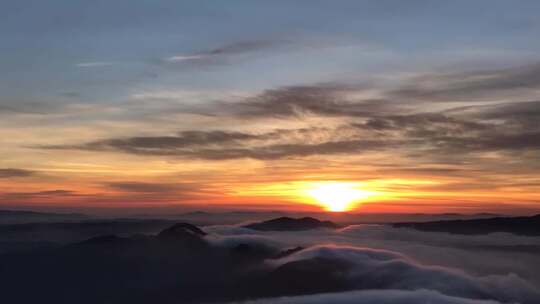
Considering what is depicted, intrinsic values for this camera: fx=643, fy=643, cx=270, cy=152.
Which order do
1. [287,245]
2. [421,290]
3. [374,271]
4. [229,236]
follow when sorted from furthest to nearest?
1. [229,236]
2. [287,245]
3. [374,271]
4. [421,290]

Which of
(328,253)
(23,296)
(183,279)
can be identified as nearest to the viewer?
(23,296)

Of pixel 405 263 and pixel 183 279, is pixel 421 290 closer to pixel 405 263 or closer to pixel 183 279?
pixel 405 263

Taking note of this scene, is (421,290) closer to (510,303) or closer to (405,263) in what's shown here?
(510,303)

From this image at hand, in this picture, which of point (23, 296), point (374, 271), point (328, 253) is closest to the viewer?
point (23, 296)

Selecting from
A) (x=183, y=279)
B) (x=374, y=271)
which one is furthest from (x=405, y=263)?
(x=183, y=279)

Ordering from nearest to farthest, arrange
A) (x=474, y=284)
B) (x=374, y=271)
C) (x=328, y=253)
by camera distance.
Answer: (x=474, y=284) → (x=374, y=271) → (x=328, y=253)

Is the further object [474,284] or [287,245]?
[287,245]

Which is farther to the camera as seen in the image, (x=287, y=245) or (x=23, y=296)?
(x=287, y=245)

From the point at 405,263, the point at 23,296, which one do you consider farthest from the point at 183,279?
the point at 405,263
